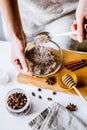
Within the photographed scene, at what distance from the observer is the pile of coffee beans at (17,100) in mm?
1142

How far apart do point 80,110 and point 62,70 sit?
0.16 meters

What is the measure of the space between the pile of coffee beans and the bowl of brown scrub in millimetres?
105

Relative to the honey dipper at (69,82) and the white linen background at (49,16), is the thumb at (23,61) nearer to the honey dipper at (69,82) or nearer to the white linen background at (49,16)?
the honey dipper at (69,82)

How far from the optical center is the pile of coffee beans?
1.14 meters

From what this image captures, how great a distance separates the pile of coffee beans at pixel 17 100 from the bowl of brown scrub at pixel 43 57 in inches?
4.1

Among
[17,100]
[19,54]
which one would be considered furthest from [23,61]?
[17,100]

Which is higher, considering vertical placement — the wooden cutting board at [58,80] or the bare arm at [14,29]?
the bare arm at [14,29]

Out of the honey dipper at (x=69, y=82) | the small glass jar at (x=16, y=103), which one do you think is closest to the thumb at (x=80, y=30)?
the honey dipper at (x=69, y=82)

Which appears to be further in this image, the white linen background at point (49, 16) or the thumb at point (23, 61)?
the white linen background at point (49, 16)

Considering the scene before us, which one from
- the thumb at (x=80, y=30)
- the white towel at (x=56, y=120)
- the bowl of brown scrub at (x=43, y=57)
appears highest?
the thumb at (x=80, y=30)

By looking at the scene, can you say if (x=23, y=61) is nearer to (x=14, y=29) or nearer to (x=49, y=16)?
(x=14, y=29)

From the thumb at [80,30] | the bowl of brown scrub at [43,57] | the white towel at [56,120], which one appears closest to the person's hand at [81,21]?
the thumb at [80,30]

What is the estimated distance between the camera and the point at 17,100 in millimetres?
1148

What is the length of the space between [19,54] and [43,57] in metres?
0.10
